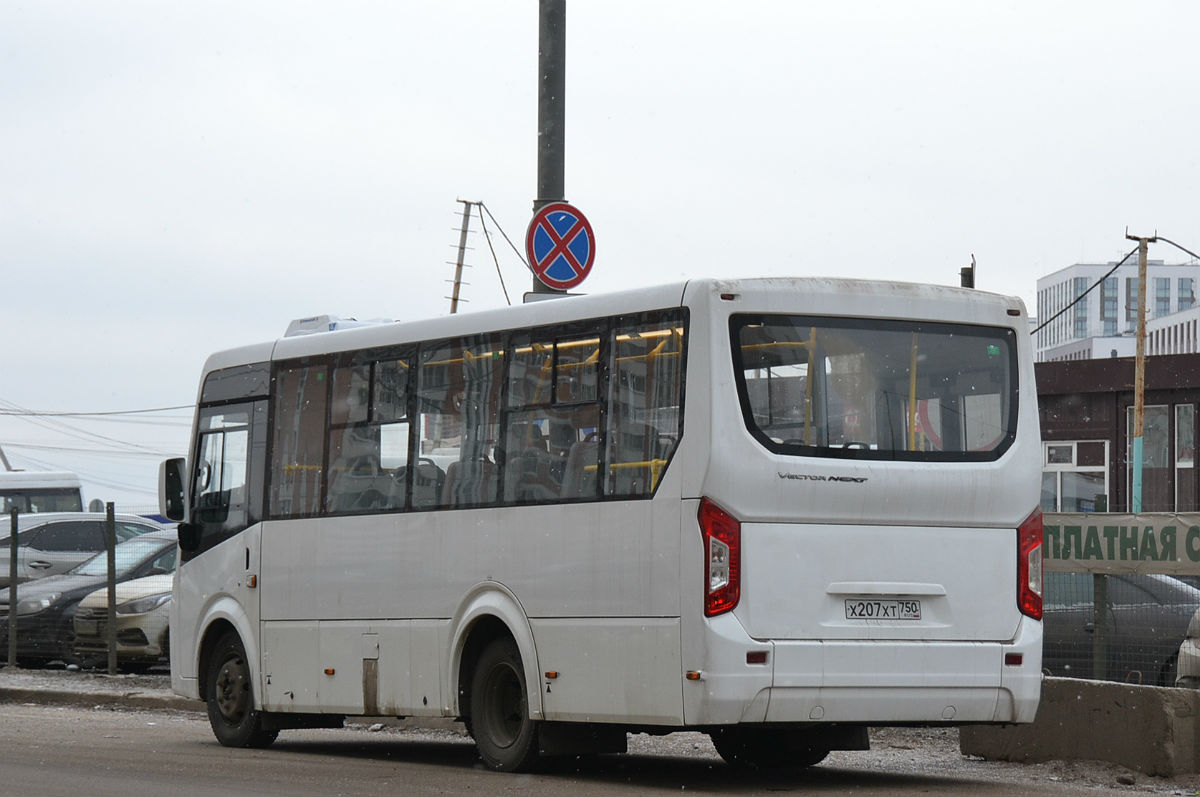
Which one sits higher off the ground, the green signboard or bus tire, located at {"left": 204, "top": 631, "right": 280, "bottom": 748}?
the green signboard

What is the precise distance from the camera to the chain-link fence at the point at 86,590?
21.2 meters

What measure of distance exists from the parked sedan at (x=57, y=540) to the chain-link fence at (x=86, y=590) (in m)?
0.01

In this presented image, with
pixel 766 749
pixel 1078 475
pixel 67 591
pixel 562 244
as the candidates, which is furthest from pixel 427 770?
pixel 1078 475

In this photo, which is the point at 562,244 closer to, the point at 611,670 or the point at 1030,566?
the point at 611,670

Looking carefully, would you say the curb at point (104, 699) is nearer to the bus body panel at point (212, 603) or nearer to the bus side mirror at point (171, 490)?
the bus body panel at point (212, 603)

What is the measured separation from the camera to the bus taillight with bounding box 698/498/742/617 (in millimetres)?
9906

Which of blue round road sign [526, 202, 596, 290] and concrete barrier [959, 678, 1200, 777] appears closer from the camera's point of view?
concrete barrier [959, 678, 1200, 777]

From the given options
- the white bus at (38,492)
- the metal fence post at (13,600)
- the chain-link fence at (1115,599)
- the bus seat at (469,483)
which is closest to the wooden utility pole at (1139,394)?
the white bus at (38,492)

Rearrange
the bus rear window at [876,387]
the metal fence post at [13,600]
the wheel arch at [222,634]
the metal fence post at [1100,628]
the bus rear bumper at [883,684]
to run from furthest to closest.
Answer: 1. the metal fence post at [13,600]
2. the wheel arch at [222,634]
3. the metal fence post at [1100,628]
4. the bus rear window at [876,387]
5. the bus rear bumper at [883,684]

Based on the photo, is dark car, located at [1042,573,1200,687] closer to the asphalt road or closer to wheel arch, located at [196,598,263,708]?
the asphalt road

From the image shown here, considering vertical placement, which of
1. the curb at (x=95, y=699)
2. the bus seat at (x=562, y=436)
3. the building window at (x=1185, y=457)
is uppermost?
the building window at (x=1185, y=457)

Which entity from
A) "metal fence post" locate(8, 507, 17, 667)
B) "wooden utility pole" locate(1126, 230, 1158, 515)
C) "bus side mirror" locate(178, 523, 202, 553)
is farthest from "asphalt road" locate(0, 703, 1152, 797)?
"wooden utility pole" locate(1126, 230, 1158, 515)

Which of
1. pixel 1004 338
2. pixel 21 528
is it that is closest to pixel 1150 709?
pixel 1004 338

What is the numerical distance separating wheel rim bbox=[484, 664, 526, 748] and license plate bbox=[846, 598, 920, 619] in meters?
2.23
